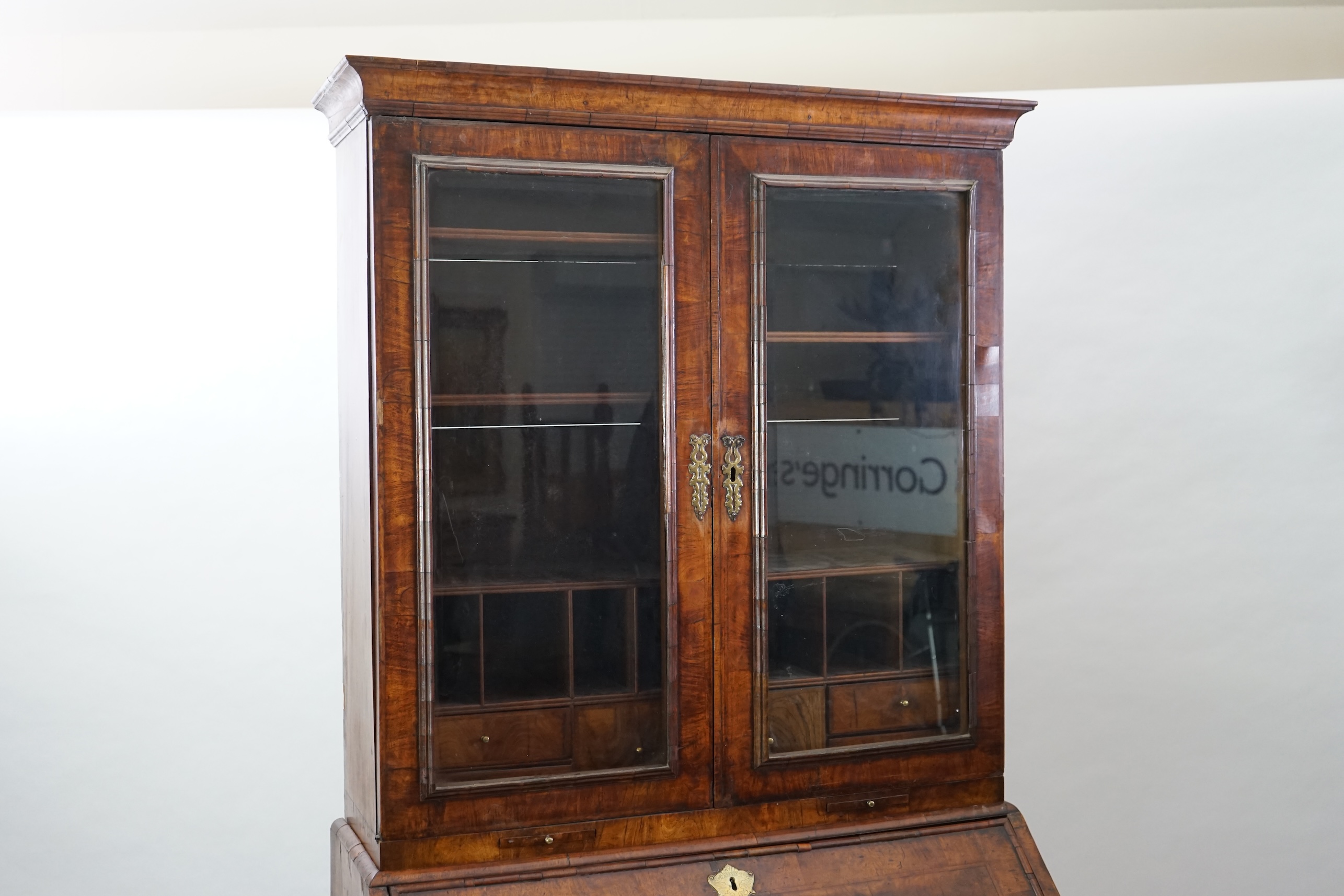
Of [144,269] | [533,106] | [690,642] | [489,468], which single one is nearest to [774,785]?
[690,642]

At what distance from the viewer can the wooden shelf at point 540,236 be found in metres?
2.12

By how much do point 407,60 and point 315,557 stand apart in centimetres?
144

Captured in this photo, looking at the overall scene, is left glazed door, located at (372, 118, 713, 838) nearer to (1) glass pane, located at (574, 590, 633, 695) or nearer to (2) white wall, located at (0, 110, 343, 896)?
(1) glass pane, located at (574, 590, 633, 695)

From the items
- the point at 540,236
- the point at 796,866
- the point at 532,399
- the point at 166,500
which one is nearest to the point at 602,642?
the point at 532,399

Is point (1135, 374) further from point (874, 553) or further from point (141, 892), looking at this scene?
point (141, 892)

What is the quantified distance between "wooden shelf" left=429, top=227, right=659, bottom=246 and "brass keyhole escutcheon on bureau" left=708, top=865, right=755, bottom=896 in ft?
3.87

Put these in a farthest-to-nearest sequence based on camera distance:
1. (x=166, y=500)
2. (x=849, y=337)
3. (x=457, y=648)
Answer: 1. (x=166, y=500)
2. (x=849, y=337)
3. (x=457, y=648)

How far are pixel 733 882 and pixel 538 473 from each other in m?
0.85

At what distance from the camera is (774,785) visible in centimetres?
234

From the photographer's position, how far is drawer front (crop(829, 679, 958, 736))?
7.91ft

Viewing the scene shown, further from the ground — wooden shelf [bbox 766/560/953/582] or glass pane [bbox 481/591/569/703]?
wooden shelf [bbox 766/560/953/582]

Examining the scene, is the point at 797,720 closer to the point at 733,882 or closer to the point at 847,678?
the point at 847,678

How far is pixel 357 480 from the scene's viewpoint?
222 cm

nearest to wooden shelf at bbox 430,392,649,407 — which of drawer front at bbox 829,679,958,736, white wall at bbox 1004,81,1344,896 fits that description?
drawer front at bbox 829,679,958,736
